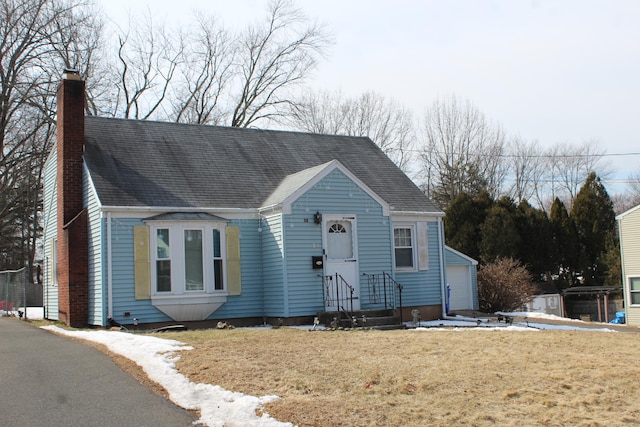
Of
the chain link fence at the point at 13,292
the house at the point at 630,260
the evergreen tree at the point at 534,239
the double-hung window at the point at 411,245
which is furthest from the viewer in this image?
the evergreen tree at the point at 534,239

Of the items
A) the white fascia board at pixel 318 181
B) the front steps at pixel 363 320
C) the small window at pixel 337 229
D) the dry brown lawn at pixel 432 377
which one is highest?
the white fascia board at pixel 318 181

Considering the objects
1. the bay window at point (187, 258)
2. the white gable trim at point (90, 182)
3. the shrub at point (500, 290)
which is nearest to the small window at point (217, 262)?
the bay window at point (187, 258)

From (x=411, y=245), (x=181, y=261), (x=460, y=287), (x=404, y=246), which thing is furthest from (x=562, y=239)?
(x=181, y=261)

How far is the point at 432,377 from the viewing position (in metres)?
8.55

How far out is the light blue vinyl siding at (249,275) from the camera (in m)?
17.7

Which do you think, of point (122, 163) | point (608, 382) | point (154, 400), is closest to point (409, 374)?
point (608, 382)

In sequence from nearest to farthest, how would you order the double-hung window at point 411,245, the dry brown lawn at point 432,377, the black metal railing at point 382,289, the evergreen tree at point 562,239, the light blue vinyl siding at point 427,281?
1. the dry brown lawn at point 432,377
2. the black metal railing at point 382,289
3. the light blue vinyl siding at point 427,281
4. the double-hung window at point 411,245
5. the evergreen tree at point 562,239

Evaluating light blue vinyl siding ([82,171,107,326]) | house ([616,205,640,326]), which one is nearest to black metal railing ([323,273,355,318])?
light blue vinyl siding ([82,171,107,326])

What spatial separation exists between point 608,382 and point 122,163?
1359 cm

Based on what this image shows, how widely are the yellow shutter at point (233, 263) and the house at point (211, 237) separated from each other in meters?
0.03

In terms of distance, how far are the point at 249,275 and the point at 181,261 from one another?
1.91m

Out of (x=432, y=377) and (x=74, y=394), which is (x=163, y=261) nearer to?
(x=74, y=394)

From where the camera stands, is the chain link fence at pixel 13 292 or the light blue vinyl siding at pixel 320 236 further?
the chain link fence at pixel 13 292

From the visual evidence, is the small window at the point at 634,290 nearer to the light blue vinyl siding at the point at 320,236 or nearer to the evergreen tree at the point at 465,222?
the evergreen tree at the point at 465,222
